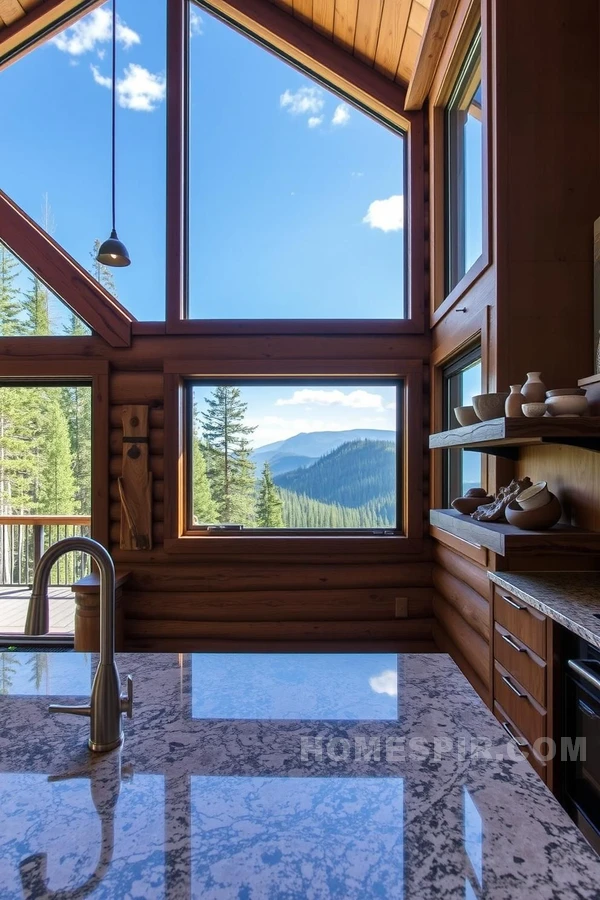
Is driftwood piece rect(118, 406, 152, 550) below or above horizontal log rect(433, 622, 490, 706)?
above

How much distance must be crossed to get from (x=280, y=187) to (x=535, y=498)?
2861 millimetres

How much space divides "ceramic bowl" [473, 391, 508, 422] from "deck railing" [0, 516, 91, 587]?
121 inches

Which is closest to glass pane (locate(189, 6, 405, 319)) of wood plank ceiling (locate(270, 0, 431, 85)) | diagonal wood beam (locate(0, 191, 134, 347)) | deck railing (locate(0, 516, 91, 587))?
wood plank ceiling (locate(270, 0, 431, 85))

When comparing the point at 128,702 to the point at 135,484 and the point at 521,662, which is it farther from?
the point at 135,484

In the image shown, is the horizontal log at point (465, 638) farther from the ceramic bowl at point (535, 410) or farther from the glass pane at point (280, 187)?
the glass pane at point (280, 187)

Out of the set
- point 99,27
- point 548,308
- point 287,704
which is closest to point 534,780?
point 287,704

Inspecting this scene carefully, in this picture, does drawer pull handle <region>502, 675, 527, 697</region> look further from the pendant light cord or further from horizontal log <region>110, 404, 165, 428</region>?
the pendant light cord

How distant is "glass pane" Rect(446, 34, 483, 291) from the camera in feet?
8.13

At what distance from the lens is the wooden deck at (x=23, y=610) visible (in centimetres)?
357

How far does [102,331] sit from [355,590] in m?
2.55

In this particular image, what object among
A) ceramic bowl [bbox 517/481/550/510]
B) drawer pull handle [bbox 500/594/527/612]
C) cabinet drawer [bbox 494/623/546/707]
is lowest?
cabinet drawer [bbox 494/623/546/707]

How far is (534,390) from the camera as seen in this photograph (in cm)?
168

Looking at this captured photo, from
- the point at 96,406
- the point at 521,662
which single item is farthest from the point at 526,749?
the point at 96,406

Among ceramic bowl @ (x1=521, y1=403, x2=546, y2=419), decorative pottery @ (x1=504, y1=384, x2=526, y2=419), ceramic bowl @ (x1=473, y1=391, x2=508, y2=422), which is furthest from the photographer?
ceramic bowl @ (x1=473, y1=391, x2=508, y2=422)
